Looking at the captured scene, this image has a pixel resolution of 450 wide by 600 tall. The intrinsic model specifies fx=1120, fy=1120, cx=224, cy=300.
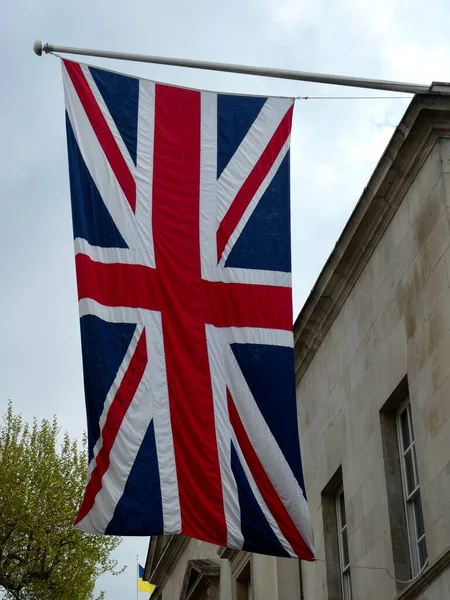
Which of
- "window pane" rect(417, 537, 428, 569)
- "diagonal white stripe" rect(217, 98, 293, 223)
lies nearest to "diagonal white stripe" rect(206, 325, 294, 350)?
"diagonal white stripe" rect(217, 98, 293, 223)

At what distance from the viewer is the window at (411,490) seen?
1306 cm

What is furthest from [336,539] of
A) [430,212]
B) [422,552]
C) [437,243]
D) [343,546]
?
[430,212]

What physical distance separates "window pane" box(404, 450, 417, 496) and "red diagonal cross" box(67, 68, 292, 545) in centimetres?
→ 329

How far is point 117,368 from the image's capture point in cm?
1045

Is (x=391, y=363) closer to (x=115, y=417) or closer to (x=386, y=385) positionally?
(x=386, y=385)

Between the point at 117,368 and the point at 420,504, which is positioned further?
the point at 420,504

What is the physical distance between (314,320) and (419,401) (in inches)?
164

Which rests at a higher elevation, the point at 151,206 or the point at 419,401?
the point at 151,206

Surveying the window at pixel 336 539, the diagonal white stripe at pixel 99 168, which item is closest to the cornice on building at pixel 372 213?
the window at pixel 336 539

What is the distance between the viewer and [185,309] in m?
10.9

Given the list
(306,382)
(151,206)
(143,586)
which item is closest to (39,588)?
(143,586)

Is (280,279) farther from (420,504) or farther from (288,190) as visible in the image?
(420,504)

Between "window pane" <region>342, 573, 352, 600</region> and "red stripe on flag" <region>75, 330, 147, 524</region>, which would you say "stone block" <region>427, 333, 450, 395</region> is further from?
"window pane" <region>342, 573, 352, 600</region>

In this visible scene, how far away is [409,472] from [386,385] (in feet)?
3.67
